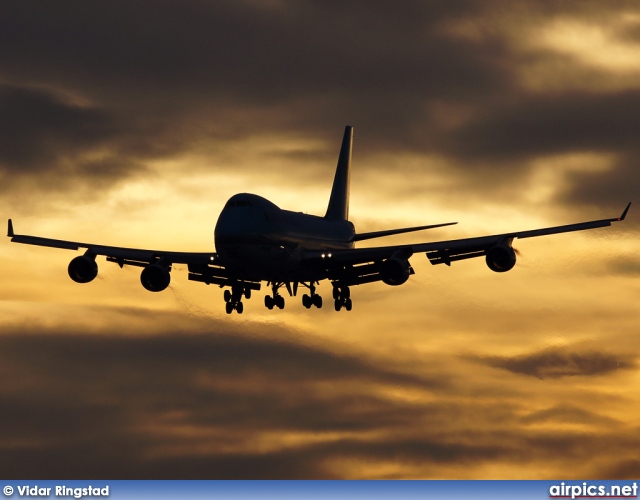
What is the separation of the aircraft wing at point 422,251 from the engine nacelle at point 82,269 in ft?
52.5

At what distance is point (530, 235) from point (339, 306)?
812 inches

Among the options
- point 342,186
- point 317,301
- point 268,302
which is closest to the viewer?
point 268,302

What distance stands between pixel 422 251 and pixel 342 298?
45.5ft

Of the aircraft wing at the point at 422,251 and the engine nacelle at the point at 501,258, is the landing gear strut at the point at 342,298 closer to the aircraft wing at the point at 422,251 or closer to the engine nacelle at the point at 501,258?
the aircraft wing at the point at 422,251

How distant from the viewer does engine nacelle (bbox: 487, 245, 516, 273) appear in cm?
8562

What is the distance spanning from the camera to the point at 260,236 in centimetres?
9000

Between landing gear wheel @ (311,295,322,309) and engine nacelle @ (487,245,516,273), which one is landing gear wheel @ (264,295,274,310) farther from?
engine nacelle @ (487,245,516,273)

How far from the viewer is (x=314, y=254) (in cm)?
9475

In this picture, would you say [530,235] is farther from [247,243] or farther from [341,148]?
[341,148]

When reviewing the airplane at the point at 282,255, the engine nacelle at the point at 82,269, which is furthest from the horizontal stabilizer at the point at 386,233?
the engine nacelle at the point at 82,269

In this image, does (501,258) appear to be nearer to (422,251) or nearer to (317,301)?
(422,251)

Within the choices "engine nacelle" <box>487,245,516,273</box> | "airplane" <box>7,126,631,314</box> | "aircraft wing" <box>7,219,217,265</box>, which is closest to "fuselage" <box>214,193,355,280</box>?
"airplane" <box>7,126,631,314</box>

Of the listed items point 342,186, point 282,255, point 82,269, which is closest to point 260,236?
point 282,255

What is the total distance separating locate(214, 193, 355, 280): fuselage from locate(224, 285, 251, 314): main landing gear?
445 cm
